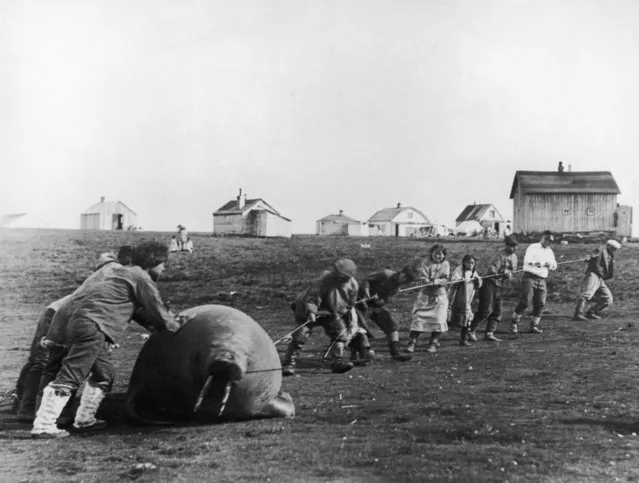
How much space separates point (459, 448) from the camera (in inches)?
239

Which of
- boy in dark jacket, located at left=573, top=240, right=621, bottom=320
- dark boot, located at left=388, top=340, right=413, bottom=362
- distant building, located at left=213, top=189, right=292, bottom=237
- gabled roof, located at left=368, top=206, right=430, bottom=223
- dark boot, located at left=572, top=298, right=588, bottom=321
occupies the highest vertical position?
gabled roof, located at left=368, top=206, right=430, bottom=223

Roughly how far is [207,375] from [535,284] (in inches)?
Result: 401

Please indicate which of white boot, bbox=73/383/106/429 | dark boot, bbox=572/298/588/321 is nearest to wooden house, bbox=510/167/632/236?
dark boot, bbox=572/298/588/321

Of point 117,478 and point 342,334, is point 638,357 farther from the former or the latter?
point 117,478

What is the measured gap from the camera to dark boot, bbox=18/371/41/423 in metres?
7.53

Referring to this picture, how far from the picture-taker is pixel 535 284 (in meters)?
15.2

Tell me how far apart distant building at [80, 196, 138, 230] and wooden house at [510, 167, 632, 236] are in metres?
40.6

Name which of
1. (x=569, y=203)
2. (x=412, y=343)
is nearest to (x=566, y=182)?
(x=569, y=203)

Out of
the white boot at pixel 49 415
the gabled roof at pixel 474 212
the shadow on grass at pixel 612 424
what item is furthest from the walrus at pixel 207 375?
the gabled roof at pixel 474 212

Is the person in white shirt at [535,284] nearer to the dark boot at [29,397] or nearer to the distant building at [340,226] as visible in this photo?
the dark boot at [29,397]

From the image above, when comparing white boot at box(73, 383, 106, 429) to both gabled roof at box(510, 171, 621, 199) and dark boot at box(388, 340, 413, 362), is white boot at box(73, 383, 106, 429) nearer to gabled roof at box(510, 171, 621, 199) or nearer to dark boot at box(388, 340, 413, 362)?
dark boot at box(388, 340, 413, 362)

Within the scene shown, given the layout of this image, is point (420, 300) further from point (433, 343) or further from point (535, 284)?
point (535, 284)

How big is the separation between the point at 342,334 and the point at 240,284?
43.4ft

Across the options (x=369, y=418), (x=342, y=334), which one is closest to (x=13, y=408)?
(x=369, y=418)
